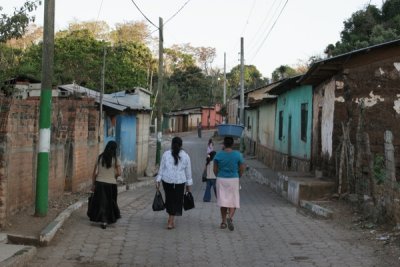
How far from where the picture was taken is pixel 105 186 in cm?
929

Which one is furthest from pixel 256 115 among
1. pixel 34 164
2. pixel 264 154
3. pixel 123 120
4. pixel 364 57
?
pixel 34 164

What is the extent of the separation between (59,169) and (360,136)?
621cm

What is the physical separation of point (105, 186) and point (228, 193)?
2041 mm

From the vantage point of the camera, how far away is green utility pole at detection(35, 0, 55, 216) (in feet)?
29.5

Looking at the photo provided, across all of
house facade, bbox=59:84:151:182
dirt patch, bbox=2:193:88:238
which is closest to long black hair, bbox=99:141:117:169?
dirt patch, bbox=2:193:88:238

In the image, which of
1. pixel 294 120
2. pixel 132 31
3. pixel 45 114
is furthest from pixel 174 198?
pixel 132 31

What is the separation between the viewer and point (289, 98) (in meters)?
22.5

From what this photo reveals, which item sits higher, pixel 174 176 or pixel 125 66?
pixel 125 66

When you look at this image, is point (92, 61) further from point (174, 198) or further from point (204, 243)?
point (204, 243)

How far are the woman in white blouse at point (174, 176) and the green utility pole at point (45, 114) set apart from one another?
1.86m

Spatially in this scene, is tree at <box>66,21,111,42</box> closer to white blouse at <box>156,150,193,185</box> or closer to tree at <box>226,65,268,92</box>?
tree at <box>226,65,268,92</box>

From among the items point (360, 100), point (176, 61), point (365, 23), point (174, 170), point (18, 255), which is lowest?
point (18, 255)

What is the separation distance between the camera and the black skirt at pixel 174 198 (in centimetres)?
922

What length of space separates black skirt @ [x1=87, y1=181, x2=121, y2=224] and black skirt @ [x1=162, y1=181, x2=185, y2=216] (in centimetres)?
93
